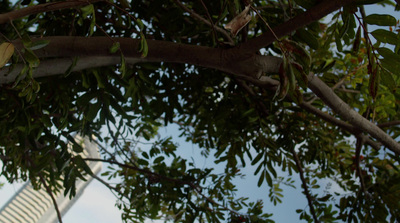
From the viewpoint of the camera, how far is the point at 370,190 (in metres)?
2.49

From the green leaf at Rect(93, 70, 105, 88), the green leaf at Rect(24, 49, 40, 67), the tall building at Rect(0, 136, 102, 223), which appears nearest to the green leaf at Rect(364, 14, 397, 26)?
the green leaf at Rect(24, 49, 40, 67)

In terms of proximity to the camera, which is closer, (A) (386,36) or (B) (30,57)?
(B) (30,57)

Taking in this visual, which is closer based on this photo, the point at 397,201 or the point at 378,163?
the point at 397,201

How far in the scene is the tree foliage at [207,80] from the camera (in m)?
1.03

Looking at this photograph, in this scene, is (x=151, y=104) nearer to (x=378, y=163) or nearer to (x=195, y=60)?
(x=195, y=60)

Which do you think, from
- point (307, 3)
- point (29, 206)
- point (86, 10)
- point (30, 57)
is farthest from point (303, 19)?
point (29, 206)

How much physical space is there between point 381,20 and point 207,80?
1352mm

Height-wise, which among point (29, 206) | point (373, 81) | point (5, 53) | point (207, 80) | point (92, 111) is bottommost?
point (5, 53)

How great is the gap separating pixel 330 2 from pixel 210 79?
4.48 feet

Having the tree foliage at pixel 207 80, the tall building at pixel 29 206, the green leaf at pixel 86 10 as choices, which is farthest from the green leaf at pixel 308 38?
the tall building at pixel 29 206

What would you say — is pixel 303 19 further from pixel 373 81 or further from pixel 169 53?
pixel 169 53

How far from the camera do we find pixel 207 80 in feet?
7.49

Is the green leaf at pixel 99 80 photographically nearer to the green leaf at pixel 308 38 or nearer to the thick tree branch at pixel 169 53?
the thick tree branch at pixel 169 53

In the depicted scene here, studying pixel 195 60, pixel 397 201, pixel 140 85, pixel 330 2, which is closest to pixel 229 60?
pixel 195 60
